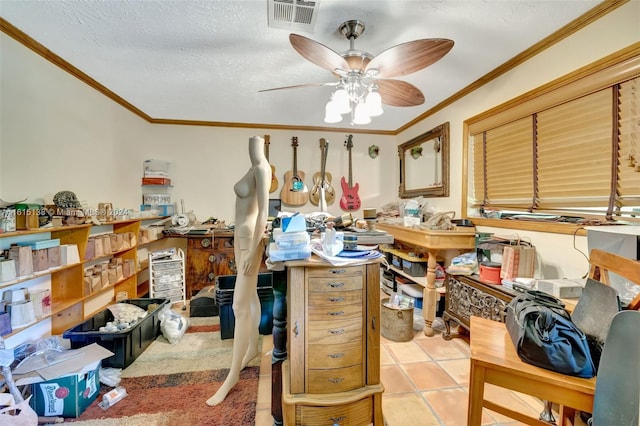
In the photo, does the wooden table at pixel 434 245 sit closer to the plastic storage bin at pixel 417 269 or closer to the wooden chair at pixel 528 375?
the plastic storage bin at pixel 417 269

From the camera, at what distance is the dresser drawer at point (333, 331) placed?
1.19 metres

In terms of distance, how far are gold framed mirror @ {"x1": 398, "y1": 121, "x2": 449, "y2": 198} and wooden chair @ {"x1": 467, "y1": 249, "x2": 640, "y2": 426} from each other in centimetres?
200

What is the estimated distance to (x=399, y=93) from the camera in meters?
2.00

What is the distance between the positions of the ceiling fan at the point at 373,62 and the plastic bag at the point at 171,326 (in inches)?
86.3

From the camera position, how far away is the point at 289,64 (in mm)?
2201

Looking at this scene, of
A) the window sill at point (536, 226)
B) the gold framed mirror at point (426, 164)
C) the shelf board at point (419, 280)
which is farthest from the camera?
the gold framed mirror at point (426, 164)

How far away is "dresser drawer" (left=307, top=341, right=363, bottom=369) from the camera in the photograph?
1.18 m

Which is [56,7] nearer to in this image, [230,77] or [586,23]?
[230,77]

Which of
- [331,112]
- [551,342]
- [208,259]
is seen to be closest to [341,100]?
[331,112]

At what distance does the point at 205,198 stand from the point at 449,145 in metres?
3.29

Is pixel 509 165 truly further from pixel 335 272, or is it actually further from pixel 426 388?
pixel 335 272

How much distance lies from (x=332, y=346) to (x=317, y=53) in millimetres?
1506

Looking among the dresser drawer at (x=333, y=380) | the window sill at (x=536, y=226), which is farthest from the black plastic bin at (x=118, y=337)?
the window sill at (x=536, y=226)

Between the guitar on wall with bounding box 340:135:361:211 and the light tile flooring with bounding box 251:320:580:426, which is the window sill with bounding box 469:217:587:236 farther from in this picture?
the guitar on wall with bounding box 340:135:361:211
